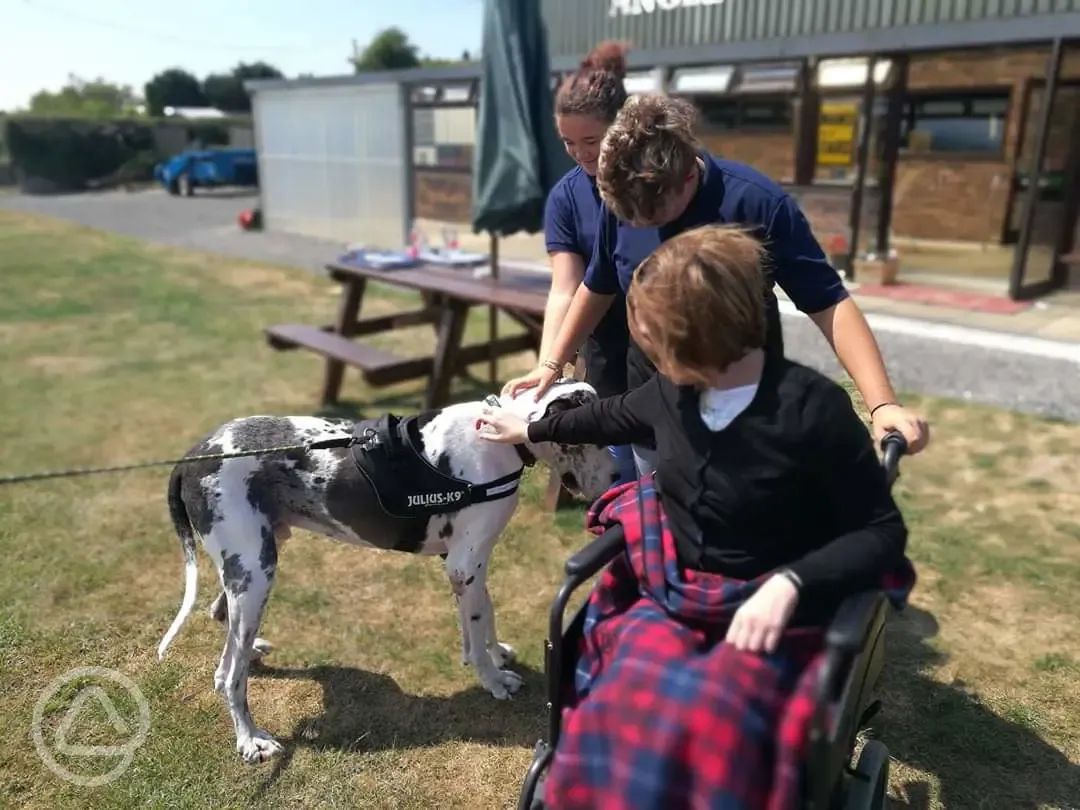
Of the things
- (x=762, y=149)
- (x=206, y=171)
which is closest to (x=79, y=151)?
(x=206, y=171)

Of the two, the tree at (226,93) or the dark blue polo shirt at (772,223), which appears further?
the tree at (226,93)

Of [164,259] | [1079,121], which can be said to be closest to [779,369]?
[1079,121]

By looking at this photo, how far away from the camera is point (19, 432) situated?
6055 mm

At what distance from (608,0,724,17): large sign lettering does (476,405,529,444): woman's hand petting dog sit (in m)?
10.7

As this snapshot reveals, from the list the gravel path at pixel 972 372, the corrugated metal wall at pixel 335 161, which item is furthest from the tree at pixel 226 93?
the gravel path at pixel 972 372

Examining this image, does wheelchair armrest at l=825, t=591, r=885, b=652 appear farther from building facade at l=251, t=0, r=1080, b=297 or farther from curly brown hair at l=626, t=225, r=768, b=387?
building facade at l=251, t=0, r=1080, b=297

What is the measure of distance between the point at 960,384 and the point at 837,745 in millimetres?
5539

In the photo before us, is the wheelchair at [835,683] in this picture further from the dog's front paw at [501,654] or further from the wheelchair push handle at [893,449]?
the dog's front paw at [501,654]

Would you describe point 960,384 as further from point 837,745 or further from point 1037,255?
point 837,745

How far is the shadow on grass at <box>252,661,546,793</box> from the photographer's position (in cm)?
299

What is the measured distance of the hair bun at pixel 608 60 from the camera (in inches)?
116

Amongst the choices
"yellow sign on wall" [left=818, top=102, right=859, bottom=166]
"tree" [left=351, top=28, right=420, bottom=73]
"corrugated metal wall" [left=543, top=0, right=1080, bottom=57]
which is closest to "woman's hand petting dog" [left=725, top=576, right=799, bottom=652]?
"corrugated metal wall" [left=543, top=0, right=1080, bottom=57]

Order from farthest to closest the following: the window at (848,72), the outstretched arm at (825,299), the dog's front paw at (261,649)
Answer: the window at (848,72) < the dog's front paw at (261,649) < the outstretched arm at (825,299)

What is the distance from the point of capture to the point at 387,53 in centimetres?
5378
